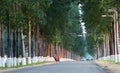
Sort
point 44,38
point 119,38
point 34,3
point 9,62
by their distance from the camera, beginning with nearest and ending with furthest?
point 9,62
point 34,3
point 119,38
point 44,38

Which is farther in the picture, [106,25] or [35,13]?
[106,25]

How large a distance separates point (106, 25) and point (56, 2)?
9.24 m

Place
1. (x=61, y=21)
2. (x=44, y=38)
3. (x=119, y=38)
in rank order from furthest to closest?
(x=44, y=38)
(x=61, y=21)
(x=119, y=38)

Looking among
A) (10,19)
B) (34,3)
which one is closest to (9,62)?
(10,19)

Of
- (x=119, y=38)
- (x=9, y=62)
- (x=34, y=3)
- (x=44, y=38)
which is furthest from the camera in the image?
(x=44, y=38)

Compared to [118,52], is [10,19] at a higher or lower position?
higher

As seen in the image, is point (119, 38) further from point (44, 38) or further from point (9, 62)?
point (44, 38)

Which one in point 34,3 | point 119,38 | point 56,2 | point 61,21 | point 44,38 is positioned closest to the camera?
point 34,3

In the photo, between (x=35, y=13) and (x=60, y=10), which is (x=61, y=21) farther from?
(x=35, y=13)

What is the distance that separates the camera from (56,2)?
69.3m

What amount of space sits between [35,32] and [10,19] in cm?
2555

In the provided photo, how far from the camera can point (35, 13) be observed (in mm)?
57250

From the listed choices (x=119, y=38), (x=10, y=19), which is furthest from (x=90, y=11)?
(x=10, y=19)

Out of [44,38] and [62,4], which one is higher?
[62,4]
